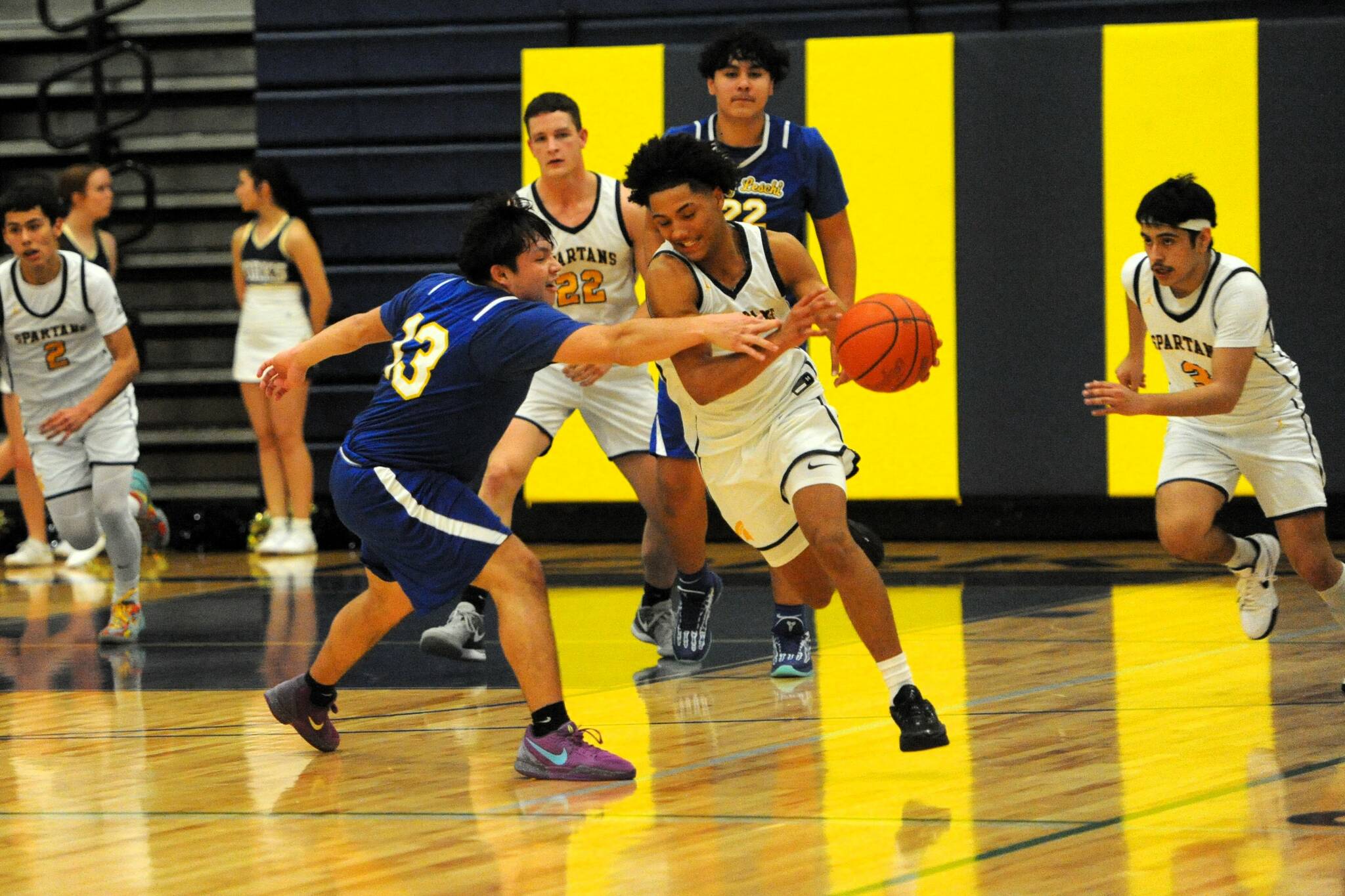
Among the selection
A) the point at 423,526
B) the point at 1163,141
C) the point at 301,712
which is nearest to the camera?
the point at 423,526

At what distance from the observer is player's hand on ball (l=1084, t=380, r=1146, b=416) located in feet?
14.7

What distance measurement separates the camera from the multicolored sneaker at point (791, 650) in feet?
17.5

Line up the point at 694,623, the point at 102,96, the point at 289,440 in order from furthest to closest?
1. the point at 102,96
2. the point at 289,440
3. the point at 694,623

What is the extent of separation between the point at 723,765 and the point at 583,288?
7.29ft

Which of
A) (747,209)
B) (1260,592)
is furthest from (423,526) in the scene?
(1260,592)

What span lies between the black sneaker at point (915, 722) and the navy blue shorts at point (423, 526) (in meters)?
0.97

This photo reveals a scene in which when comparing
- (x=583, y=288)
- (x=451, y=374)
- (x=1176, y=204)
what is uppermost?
(x=1176, y=204)

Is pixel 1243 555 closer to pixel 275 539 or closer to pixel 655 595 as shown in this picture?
pixel 655 595

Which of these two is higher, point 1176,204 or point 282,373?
point 1176,204

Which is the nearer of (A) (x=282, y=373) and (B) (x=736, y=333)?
(B) (x=736, y=333)

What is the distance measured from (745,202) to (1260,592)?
6.29 feet

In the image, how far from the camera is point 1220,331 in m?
5.07

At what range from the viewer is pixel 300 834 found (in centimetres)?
358

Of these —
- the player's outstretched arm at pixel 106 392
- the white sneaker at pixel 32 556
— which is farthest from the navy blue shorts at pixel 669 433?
the white sneaker at pixel 32 556
